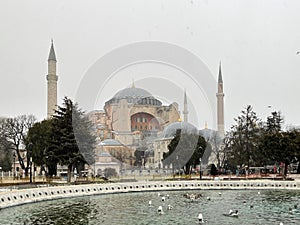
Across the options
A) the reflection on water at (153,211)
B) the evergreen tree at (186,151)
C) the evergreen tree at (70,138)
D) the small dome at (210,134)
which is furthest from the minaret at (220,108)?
the reflection on water at (153,211)

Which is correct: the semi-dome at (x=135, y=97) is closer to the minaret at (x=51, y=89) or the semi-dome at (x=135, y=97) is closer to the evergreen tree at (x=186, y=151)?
the minaret at (x=51, y=89)

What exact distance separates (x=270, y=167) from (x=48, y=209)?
1304 inches

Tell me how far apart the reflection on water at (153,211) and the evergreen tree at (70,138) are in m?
10.2

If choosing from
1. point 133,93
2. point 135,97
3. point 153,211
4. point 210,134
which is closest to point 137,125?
point 135,97

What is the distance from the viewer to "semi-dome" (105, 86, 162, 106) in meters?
75.5

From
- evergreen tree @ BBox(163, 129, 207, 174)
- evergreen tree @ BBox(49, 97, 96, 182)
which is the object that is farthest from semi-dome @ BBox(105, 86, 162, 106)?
evergreen tree @ BBox(49, 97, 96, 182)

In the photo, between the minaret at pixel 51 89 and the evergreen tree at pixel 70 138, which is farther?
the minaret at pixel 51 89

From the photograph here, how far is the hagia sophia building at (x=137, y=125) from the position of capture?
62.2 m

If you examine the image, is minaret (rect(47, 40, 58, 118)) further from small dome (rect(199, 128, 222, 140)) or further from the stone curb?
the stone curb

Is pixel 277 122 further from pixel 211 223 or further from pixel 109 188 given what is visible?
pixel 211 223

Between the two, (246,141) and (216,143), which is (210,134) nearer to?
(216,143)

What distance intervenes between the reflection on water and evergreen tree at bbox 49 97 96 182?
10184mm

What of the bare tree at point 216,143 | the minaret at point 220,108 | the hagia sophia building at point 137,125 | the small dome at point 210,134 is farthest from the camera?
the minaret at point 220,108

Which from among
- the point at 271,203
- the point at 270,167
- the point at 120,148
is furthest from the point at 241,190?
the point at 120,148
